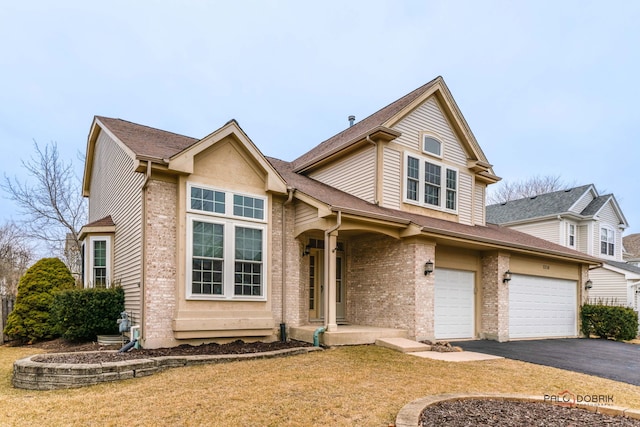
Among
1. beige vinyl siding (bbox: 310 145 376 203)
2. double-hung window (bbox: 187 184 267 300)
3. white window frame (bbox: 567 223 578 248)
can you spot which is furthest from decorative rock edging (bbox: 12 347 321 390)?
white window frame (bbox: 567 223 578 248)

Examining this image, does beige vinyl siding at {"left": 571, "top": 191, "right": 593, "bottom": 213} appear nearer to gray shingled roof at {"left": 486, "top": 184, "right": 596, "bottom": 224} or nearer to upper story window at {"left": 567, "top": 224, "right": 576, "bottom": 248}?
gray shingled roof at {"left": 486, "top": 184, "right": 596, "bottom": 224}

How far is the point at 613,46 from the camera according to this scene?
20.9 meters

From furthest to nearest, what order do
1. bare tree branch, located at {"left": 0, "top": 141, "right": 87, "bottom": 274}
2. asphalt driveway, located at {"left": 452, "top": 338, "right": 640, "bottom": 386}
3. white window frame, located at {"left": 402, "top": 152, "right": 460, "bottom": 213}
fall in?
1. bare tree branch, located at {"left": 0, "top": 141, "right": 87, "bottom": 274}
2. white window frame, located at {"left": 402, "top": 152, "right": 460, "bottom": 213}
3. asphalt driveway, located at {"left": 452, "top": 338, "right": 640, "bottom": 386}

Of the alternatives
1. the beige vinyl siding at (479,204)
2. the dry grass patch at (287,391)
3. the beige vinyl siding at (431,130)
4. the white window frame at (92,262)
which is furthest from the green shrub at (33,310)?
the beige vinyl siding at (479,204)

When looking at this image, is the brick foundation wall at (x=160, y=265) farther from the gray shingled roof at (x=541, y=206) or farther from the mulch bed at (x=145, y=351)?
the gray shingled roof at (x=541, y=206)

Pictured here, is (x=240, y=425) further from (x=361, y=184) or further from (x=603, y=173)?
(x=603, y=173)

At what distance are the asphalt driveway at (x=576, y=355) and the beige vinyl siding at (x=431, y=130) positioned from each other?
6063 mm

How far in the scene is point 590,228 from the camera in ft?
78.5

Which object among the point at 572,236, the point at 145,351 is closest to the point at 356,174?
the point at 145,351

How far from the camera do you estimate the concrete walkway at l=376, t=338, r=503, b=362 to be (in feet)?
29.5

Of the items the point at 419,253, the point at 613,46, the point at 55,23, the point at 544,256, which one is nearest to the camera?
the point at 419,253

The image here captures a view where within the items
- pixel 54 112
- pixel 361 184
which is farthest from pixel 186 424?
pixel 54 112

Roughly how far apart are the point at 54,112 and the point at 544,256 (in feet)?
201

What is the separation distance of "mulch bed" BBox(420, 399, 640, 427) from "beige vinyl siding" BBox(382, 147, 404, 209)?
7497mm
